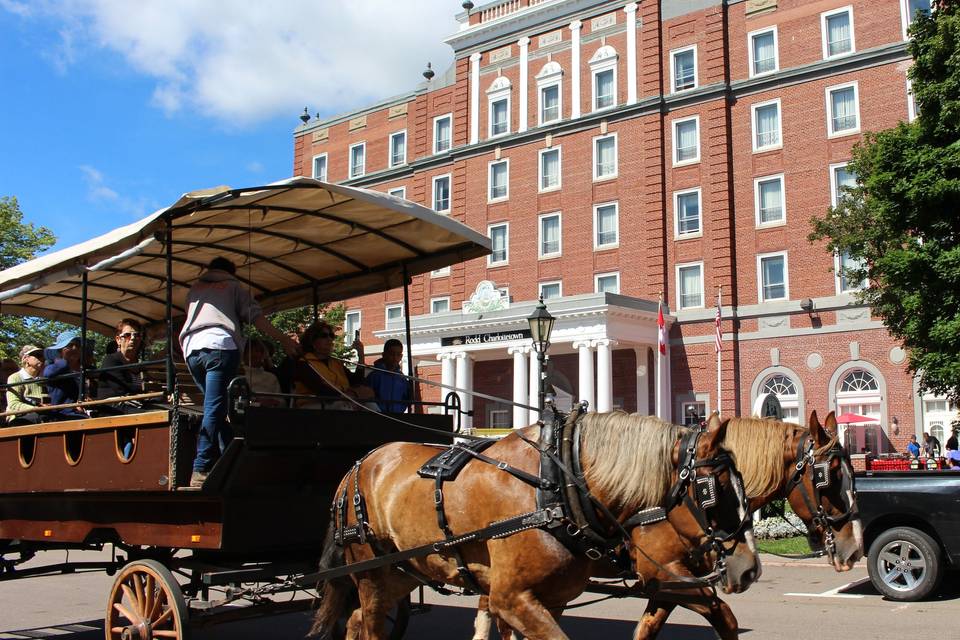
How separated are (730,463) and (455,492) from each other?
1.61 metres

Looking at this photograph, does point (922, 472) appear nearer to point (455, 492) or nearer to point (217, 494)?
point (455, 492)

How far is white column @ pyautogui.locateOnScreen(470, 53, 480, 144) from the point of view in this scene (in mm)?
42688

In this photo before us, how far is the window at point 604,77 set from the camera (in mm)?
38188

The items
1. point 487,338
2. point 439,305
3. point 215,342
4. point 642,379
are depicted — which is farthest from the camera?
point 439,305

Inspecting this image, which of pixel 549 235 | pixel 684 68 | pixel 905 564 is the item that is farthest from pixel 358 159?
pixel 905 564

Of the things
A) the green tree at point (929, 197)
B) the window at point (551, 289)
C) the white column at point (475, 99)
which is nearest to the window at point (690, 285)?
the window at point (551, 289)

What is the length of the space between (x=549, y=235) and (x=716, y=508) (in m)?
34.9

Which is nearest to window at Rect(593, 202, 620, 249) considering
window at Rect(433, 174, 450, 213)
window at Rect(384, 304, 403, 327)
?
window at Rect(433, 174, 450, 213)

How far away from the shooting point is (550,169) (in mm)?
39875

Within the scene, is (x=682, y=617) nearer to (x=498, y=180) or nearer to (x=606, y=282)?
(x=606, y=282)

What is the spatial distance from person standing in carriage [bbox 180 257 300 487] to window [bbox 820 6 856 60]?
32000mm

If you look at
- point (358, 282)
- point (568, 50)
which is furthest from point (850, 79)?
point (358, 282)

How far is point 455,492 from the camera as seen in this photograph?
5.41 meters

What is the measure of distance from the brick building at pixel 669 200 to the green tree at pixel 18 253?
13.9 m
